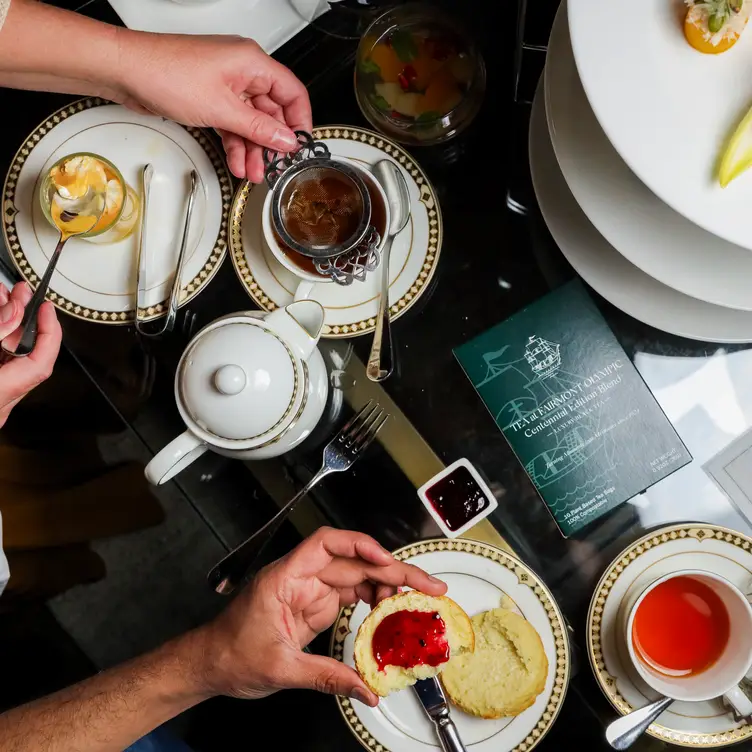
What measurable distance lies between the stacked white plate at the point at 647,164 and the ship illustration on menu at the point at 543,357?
125 millimetres


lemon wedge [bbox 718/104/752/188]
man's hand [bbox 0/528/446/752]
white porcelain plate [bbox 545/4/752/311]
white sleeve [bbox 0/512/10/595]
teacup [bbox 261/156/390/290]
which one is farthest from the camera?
white sleeve [bbox 0/512/10/595]

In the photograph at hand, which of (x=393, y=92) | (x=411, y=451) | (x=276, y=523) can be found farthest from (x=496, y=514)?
(x=393, y=92)

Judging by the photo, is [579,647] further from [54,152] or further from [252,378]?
[54,152]

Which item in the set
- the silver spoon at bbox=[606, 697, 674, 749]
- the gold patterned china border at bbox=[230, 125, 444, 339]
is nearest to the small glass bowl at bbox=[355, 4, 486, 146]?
the gold patterned china border at bbox=[230, 125, 444, 339]

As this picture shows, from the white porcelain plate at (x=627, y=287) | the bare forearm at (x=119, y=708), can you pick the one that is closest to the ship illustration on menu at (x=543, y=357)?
the white porcelain plate at (x=627, y=287)

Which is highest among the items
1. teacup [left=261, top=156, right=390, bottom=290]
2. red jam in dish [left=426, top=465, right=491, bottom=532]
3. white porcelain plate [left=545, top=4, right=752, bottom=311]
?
teacup [left=261, top=156, right=390, bottom=290]

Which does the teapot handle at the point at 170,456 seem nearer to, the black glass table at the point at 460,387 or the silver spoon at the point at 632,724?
the black glass table at the point at 460,387

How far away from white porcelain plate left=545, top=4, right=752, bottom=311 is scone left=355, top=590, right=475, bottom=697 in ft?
1.56

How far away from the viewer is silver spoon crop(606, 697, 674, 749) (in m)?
0.92

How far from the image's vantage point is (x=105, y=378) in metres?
1.08

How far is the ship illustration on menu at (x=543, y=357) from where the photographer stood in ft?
3.31

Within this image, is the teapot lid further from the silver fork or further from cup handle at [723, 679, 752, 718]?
cup handle at [723, 679, 752, 718]

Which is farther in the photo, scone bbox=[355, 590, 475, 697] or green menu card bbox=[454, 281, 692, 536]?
green menu card bbox=[454, 281, 692, 536]

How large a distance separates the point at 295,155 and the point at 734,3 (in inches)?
20.8
